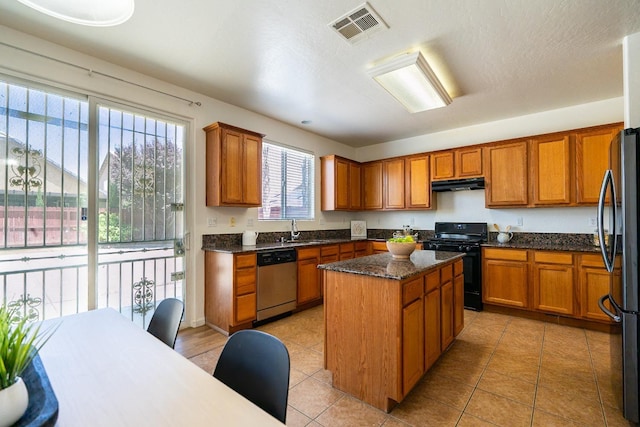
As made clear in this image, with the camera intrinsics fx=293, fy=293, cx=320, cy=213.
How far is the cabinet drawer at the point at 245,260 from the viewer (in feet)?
10.5

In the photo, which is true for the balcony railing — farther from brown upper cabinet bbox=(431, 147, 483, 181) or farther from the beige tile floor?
brown upper cabinet bbox=(431, 147, 483, 181)

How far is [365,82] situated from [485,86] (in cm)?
136

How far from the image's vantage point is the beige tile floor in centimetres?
190

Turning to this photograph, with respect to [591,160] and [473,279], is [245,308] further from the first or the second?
[591,160]

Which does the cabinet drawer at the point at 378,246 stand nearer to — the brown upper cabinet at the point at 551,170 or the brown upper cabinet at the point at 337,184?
the brown upper cabinet at the point at 337,184

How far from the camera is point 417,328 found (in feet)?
6.92

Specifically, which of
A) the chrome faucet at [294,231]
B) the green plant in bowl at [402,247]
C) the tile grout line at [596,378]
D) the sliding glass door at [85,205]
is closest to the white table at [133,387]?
the sliding glass door at [85,205]

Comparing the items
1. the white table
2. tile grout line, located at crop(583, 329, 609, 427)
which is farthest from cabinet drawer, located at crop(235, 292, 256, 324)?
tile grout line, located at crop(583, 329, 609, 427)

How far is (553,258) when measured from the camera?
3.54 m

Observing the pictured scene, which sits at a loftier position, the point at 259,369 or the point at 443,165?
the point at 443,165

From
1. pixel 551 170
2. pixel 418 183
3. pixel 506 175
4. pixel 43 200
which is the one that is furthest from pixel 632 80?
pixel 43 200

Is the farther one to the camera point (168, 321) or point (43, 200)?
point (43, 200)

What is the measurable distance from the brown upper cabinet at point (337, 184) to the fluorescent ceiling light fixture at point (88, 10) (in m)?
3.97

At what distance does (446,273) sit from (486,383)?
0.88 metres
